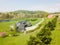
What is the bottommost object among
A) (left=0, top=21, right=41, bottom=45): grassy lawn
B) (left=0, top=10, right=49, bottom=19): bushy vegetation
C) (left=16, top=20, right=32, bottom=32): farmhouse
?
(left=0, top=21, right=41, bottom=45): grassy lawn

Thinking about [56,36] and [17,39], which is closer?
[17,39]

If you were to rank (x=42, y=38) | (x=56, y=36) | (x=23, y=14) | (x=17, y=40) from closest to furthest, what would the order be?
1. (x=42, y=38)
2. (x=17, y=40)
3. (x=56, y=36)
4. (x=23, y=14)

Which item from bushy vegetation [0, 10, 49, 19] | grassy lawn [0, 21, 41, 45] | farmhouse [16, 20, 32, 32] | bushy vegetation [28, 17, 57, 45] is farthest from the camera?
bushy vegetation [0, 10, 49, 19]

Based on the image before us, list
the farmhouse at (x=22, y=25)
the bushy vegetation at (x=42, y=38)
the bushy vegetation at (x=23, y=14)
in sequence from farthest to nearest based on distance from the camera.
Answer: the bushy vegetation at (x=23, y=14) → the farmhouse at (x=22, y=25) → the bushy vegetation at (x=42, y=38)

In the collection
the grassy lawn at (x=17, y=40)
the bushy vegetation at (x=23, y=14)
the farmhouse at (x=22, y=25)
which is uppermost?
the bushy vegetation at (x=23, y=14)

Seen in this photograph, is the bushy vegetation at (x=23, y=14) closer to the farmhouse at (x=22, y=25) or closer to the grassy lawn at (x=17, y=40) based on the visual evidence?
the farmhouse at (x=22, y=25)

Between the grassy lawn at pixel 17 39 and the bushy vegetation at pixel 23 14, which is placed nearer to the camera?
the grassy lawn at pixel 17 39

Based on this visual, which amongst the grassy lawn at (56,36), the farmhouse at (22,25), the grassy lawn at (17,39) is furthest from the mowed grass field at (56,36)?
the farmhouse at (22,25)

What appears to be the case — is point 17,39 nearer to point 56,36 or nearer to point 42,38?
point 42,38

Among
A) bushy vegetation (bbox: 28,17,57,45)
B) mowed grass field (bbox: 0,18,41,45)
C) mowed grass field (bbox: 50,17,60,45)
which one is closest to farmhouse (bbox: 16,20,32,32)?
mowed grass field (bbox: 0,18,41,45)

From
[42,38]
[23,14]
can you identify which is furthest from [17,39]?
[23,14]

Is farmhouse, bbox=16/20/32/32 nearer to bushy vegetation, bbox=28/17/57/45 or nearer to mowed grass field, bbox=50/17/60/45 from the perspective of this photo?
bushy vegetation, bbox=28/17/57/45

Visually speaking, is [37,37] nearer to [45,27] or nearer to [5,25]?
[45,27]
